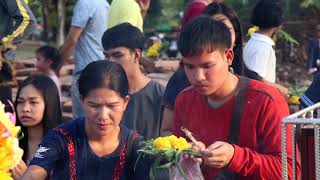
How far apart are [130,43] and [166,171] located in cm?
183

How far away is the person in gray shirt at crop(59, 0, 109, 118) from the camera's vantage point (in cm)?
729

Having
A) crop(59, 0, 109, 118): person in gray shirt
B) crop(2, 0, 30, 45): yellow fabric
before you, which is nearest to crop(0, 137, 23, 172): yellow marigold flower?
crop(2, 0, 30, 45): yellow fabric

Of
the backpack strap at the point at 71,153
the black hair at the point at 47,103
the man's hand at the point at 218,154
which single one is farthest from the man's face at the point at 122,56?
the man's hand at the point at 218,154

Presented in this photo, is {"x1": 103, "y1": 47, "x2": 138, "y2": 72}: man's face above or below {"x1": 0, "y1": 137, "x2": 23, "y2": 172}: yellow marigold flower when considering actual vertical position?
below

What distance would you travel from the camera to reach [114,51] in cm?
539

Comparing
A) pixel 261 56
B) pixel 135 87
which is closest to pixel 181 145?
pixel 135 87

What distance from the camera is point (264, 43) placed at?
250 inches

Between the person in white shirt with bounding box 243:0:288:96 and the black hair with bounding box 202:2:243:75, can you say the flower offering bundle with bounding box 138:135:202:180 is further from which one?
the person in white shirt with bounding box 243:0:288:96

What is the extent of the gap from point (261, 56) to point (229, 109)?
2659 mm

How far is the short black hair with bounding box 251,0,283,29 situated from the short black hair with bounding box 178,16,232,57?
8.51 feet

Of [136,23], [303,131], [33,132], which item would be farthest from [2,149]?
[136,23]

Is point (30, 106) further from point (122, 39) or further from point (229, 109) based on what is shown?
point (229, 109)

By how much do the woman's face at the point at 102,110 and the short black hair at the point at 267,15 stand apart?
8.83 feet

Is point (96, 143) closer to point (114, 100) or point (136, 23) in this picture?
point (114, 100)
